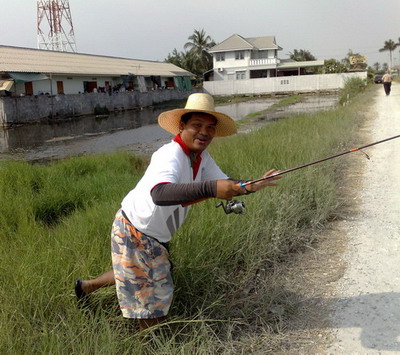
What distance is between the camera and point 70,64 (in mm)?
34906

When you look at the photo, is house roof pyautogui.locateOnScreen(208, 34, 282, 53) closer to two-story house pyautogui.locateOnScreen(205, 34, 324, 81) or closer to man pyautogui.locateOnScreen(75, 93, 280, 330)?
two-story house pyautogui.locateOnScreen(205, 34, 324, 81)

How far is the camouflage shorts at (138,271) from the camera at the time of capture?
2289mm

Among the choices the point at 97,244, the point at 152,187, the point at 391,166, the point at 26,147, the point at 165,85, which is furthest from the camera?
the point at 165,85

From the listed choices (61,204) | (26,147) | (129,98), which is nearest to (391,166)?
(61,204)

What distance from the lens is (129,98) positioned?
36125 mm

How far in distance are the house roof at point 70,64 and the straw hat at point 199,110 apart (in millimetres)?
27701

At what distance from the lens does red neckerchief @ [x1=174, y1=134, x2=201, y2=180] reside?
2.24 m

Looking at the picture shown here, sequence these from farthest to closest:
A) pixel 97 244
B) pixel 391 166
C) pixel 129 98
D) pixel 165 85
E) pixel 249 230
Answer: pixel 165 85 < pixel 129 98 < pixel 391 166 < pixel 249 230 < pixel 97 244

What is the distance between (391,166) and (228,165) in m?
3.01

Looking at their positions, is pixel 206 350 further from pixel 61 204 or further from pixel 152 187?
pixel 61 204

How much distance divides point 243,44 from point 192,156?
57274 mm

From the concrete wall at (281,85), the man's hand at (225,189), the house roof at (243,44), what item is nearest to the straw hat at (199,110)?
the man's hand at (225,189)

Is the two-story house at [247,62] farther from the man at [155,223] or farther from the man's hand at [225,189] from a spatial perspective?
the man's hand at [225,189]

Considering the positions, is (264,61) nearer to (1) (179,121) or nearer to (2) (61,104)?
(2) (61,104)
